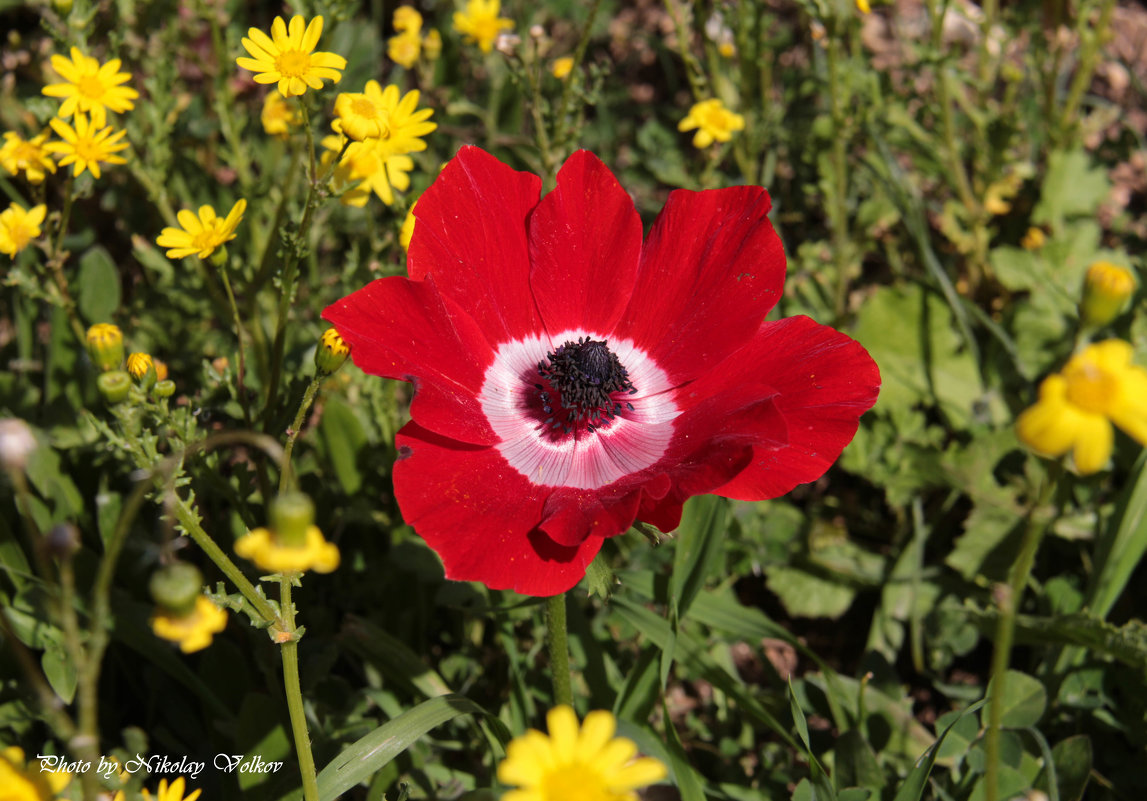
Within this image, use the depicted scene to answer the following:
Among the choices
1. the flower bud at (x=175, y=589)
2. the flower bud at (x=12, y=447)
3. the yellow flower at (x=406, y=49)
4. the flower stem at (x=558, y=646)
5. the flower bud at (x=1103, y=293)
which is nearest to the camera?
the flower bud at (x=12, y=447)

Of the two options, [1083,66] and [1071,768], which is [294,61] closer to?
[1071,768]

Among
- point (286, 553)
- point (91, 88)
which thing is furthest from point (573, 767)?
point (91, 88)

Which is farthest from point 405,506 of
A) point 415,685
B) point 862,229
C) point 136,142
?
point 862,229

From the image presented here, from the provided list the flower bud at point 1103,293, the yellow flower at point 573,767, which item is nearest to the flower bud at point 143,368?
the yellow flower at point 573,767

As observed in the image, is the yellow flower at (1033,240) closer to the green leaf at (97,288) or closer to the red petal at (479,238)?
the red petal at (479,238)

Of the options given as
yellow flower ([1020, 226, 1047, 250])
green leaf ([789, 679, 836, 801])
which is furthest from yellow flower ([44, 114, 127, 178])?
yellow flower ([1020, 226, 1047, 250])

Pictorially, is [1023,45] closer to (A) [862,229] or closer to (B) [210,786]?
(A) [862,229]
